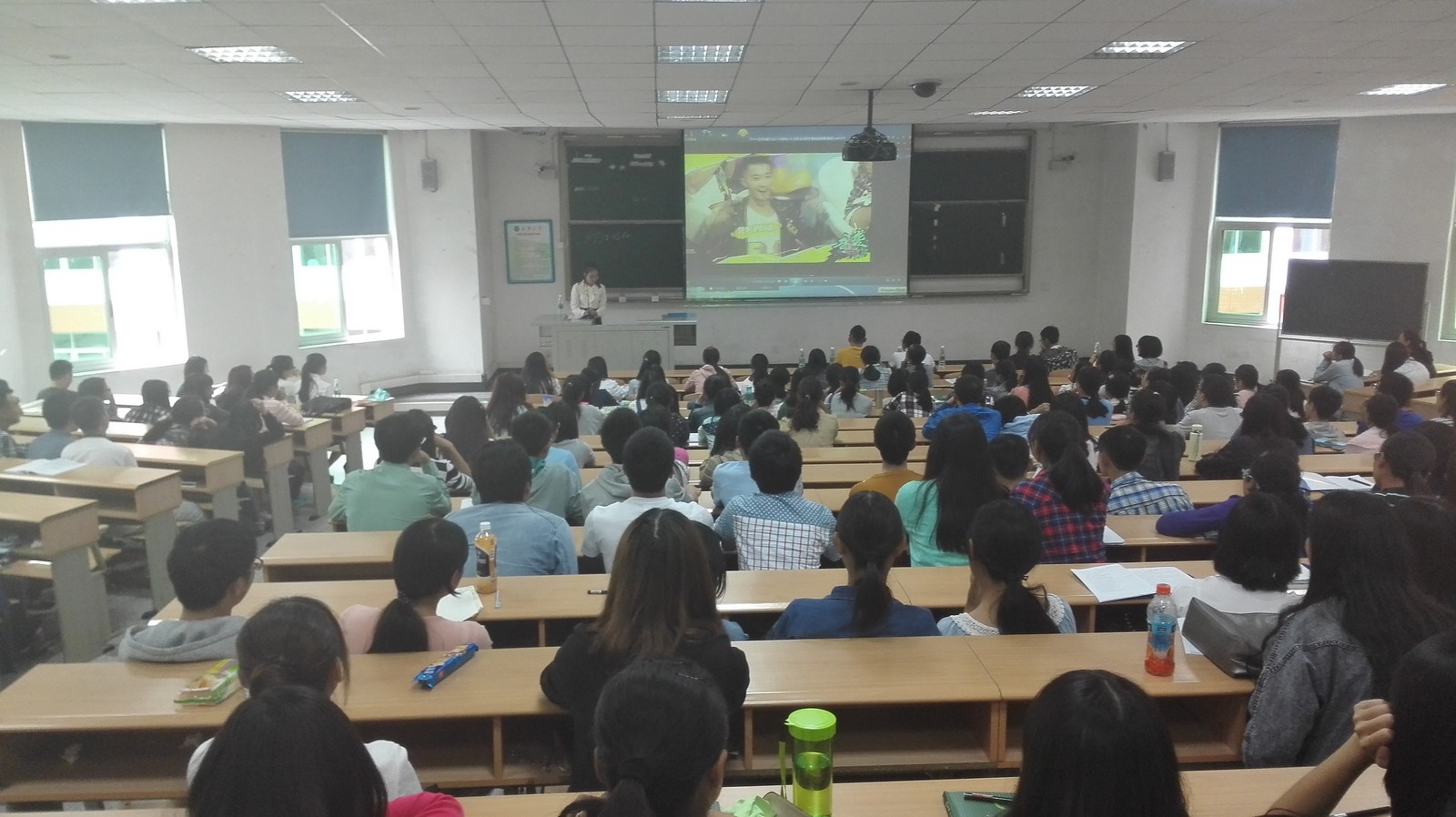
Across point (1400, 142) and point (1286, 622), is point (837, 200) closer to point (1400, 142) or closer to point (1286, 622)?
point (1400, 142)

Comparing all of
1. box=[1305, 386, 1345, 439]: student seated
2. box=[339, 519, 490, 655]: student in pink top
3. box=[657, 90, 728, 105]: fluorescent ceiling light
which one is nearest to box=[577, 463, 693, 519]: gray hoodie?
A: box=[339, 519, 490, 655]: student in pink top

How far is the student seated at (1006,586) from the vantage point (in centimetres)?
257

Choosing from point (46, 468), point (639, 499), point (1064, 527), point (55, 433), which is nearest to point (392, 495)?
point (639, 499)

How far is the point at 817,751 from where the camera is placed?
1916 mm

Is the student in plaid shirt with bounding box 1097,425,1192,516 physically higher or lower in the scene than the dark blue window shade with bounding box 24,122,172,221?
lower

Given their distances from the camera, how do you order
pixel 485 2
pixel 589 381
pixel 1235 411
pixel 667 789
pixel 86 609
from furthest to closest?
pixel 589 381 < pixel 1235 411 < pixel 86 609 < pixel 485 2 < pixel 667 789

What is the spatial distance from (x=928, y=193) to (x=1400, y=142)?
186 inches

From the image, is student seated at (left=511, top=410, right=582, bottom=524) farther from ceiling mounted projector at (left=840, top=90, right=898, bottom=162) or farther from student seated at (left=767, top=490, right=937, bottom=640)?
ceiling mounted projector at (left=840, top=90, right=898, bottom=162)

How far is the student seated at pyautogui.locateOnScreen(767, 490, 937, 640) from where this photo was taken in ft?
8.45

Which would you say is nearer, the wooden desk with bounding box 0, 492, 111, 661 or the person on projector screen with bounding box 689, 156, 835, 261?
the wooden desk with bounding box 0, 492, 111, 661

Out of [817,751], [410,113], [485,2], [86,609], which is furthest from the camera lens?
[410,113]

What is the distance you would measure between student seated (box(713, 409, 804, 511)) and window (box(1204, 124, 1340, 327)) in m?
8.11

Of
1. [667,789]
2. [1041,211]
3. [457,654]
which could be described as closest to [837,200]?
[1041,211]

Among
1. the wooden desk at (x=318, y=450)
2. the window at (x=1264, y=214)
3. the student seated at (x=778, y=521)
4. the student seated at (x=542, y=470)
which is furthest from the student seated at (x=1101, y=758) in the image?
the window at (x=1264, y=214)
